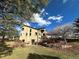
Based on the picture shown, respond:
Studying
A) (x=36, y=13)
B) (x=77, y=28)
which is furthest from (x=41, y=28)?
(x=36, y=13)

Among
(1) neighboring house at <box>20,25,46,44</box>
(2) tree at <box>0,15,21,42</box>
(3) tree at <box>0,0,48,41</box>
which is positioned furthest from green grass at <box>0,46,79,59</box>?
(1) neighboring house at <box>20,25,46,44</box>

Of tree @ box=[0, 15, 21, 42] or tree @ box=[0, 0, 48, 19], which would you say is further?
tree @ box=[0, 0, 48, 19]

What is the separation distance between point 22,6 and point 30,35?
31.2m

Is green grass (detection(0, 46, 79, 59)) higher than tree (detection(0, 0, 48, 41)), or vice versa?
tree (detection(0, 0, 48, 41))

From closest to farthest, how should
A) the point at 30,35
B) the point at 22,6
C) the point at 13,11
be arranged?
the point at 22,6, the point at 13,11, the point at 30,35

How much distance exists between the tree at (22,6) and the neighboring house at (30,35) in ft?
89.2

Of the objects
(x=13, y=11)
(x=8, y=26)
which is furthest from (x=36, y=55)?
(x=13, y=11)

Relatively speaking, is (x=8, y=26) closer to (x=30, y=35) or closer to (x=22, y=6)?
(x=22, y=6)

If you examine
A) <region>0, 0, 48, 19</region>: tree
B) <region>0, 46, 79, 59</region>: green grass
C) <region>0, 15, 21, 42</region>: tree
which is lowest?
<region>0, 46, 79, 59</region>: green grass

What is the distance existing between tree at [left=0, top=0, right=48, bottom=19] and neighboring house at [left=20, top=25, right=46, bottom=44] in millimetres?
27191

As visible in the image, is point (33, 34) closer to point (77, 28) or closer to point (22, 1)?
point (77, 28)

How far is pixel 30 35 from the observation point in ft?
161

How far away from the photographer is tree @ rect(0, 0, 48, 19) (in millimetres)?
18016

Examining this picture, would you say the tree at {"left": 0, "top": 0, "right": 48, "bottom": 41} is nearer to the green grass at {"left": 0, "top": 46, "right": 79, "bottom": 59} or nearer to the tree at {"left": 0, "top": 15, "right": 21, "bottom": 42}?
the tree at {"left": 0, "top": 15, "right": 21, "bottom": 42}
